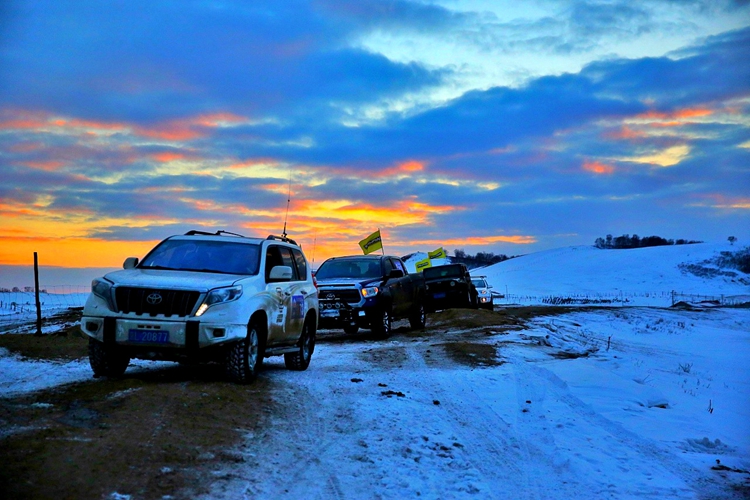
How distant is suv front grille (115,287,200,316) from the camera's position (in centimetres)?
796

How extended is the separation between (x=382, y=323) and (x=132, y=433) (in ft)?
35.4

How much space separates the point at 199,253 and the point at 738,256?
97795mm

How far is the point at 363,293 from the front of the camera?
15.8m

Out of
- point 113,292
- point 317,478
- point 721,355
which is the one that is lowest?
point 721,355

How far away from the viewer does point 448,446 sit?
21.0 feet

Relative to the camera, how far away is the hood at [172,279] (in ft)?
26.5

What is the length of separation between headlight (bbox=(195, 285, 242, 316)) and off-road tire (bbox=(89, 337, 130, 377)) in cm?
114

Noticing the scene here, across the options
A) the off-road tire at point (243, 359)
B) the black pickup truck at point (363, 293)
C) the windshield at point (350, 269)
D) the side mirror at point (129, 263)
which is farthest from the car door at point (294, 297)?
the windshield at point (350, 269)

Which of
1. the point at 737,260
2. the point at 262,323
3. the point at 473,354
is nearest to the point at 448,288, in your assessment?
the point at 473,354

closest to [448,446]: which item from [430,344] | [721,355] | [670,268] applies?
[430,344]

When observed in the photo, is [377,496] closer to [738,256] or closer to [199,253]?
[199,253]

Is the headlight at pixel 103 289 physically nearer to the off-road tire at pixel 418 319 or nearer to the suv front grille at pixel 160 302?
the suv front grille at pixel 160 302

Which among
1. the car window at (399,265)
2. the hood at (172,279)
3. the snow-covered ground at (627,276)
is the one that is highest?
the car window at (399,265)

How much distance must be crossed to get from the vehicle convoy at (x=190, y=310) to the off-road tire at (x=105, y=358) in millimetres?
12
